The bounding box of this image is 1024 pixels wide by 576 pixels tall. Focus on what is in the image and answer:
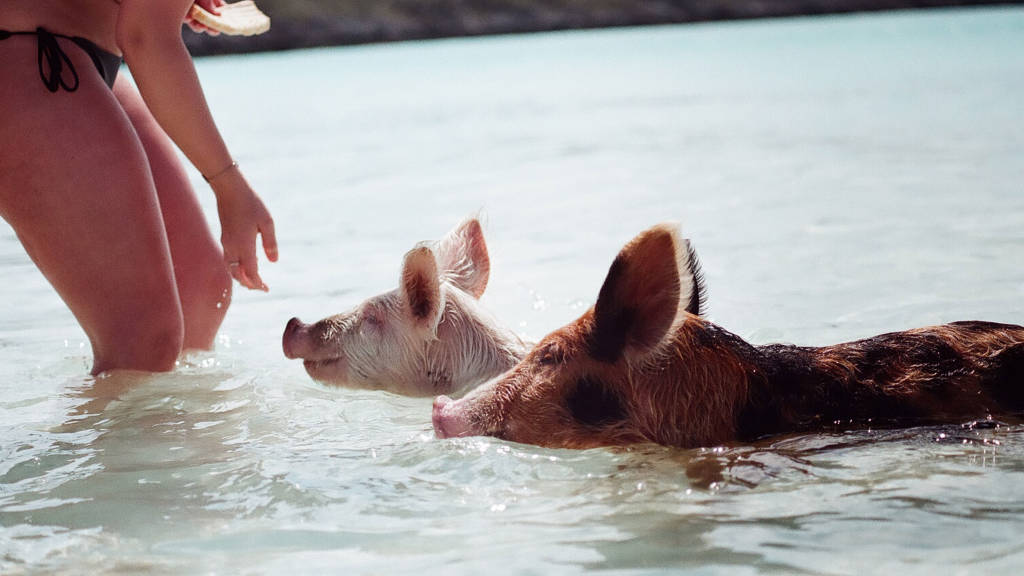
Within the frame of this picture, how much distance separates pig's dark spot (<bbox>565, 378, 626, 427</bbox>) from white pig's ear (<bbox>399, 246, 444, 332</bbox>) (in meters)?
0.87

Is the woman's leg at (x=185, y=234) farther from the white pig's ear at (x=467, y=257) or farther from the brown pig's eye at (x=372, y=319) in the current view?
the white pig's ear at (x=467, y=257)

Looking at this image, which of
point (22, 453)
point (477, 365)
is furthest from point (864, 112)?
point (22, 453)

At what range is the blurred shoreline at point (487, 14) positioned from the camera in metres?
36.0

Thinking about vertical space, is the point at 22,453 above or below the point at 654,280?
below

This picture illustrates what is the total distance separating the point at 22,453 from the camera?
12.8 ft

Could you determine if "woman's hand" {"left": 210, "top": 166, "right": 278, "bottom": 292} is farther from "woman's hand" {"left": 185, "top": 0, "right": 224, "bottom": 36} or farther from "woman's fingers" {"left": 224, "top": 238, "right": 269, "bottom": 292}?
"woman's hand" {"left": 185, "top": 0, "right": 224, "bottom": 36}

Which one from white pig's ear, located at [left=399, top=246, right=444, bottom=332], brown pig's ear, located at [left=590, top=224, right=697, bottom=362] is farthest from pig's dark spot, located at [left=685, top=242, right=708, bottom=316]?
white pig's ear, located at [left=399, top=246, right=444, bottom=332]

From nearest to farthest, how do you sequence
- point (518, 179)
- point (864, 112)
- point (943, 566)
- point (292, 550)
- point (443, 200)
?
point (943, 566), point (292, 550), point (443, 200), point (518, 179), point (864, 112)

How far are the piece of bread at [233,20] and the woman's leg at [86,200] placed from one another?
61 centimetres

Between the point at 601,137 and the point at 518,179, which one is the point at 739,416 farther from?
the point at 601,137

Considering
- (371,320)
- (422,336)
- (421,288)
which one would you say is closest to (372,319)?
(371,320)

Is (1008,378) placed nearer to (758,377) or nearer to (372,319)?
(758,377)

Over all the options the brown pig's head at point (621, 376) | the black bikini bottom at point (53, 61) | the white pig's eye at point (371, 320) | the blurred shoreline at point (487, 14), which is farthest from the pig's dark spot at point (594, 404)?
the blurred shoreline at point (487, 14)

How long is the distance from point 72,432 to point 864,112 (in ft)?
41.4
